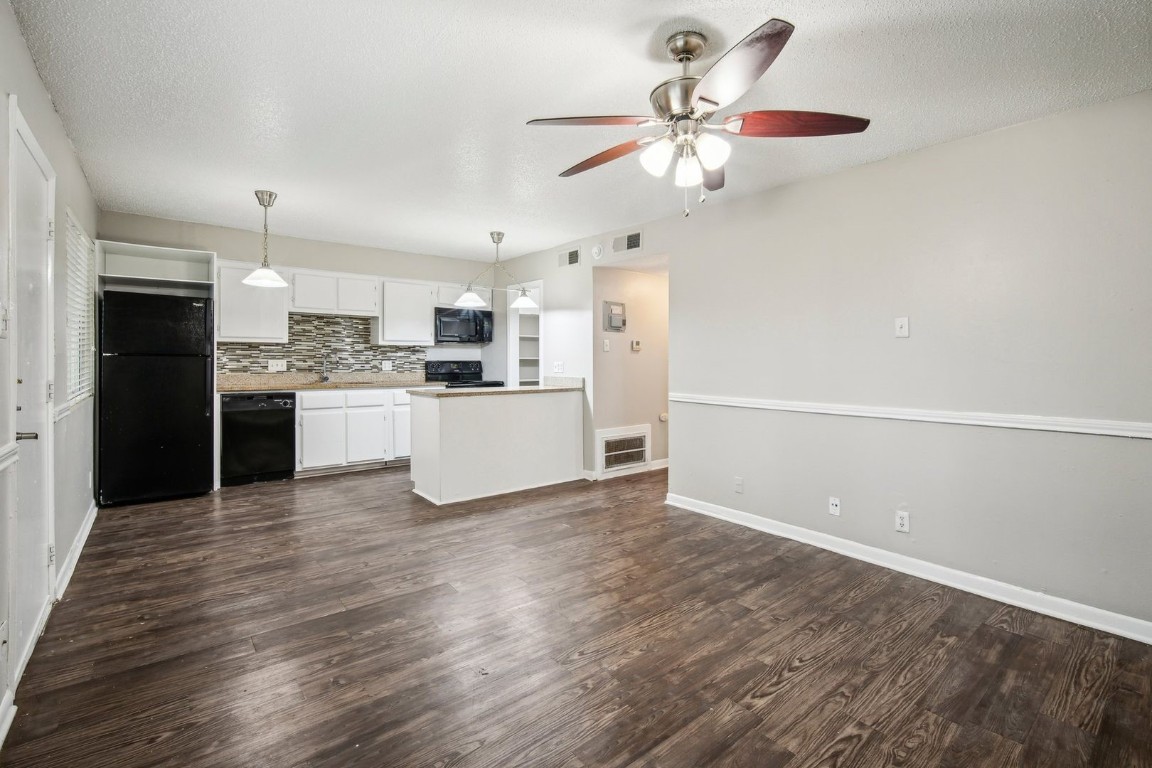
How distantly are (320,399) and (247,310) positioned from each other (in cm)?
104

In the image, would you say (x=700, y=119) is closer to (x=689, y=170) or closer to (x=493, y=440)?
(x=689, y=170)

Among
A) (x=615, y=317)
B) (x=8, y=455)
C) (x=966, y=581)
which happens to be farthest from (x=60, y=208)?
(x=966, y=581)

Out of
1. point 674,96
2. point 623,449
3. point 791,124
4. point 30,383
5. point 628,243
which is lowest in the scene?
point 623,449

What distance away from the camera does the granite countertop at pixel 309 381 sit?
5027 millimetres

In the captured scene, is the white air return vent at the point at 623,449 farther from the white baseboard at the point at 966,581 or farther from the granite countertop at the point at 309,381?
the granite countertop at the point at 309,381

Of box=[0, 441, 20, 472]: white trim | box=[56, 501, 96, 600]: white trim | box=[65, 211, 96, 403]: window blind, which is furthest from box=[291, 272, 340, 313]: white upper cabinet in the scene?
box=[0, 441, 20, 472]: white trim

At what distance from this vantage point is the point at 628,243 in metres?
4.79

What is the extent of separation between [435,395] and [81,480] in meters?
2.31

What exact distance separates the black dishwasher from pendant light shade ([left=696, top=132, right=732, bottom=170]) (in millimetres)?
4461

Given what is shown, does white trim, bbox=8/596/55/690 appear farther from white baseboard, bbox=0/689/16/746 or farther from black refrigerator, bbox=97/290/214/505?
black refrigerator, bbox=97/290/214/505

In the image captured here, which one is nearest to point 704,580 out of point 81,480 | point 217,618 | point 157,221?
point 217,618

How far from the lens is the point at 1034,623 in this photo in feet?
8.07

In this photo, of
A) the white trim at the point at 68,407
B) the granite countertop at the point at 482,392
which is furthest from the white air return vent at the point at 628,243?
the white trim at the point at 68,407

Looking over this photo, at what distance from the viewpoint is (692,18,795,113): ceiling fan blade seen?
A: 1480 mm
